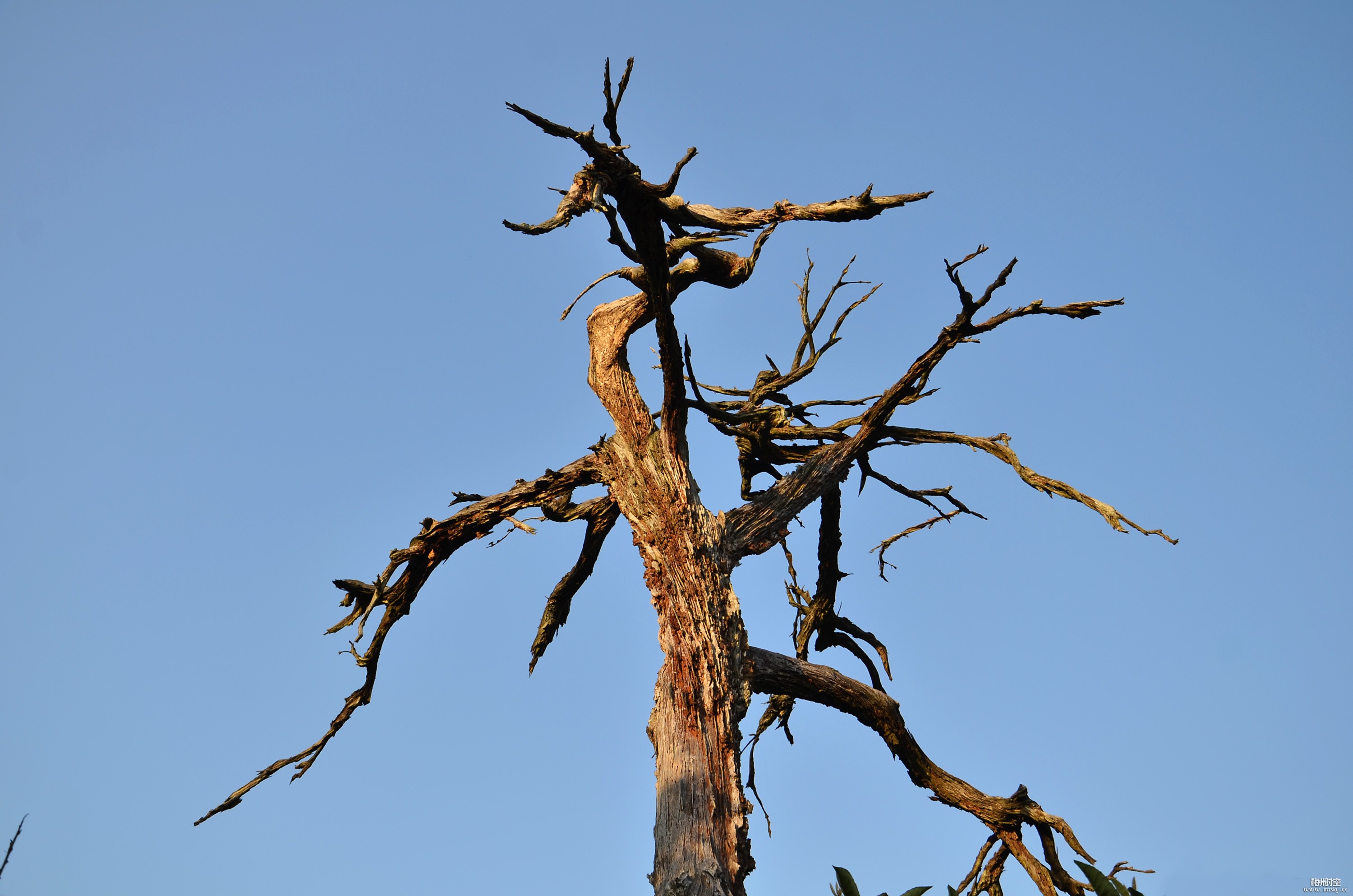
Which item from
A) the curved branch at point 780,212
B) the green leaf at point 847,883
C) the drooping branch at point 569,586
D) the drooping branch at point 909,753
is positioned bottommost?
the green leaf at point 847,883

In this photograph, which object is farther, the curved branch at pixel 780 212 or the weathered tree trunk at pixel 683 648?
the curved branch at pixel 780 212

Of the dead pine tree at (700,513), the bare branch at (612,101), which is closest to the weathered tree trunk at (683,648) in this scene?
the dead pine tree at (700,513)

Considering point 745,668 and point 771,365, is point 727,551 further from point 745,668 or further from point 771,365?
point 771,365

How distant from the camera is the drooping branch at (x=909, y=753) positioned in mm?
5289

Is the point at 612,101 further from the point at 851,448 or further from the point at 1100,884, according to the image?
the point at 1100,884

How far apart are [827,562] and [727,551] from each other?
1.95 metres

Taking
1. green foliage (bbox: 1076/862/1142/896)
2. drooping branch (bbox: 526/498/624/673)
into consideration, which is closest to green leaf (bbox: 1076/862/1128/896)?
green foliage (bbox: 1076/862/1142/896)

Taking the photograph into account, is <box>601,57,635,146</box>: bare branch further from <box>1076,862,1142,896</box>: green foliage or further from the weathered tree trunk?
<box>1076,862,1142,896</box>: green foliage

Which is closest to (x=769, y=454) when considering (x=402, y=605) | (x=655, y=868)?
(x=402, y=605)

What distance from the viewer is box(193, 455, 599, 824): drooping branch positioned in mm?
5605

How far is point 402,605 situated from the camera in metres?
5.88

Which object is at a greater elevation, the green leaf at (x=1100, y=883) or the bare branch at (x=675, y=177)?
the bare branch at (x=675, y=177)

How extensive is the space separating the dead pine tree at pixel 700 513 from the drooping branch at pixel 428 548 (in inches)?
0.4

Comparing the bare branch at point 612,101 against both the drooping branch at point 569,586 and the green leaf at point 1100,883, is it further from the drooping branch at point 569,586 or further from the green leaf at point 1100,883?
the green leaf at point 1100,883
